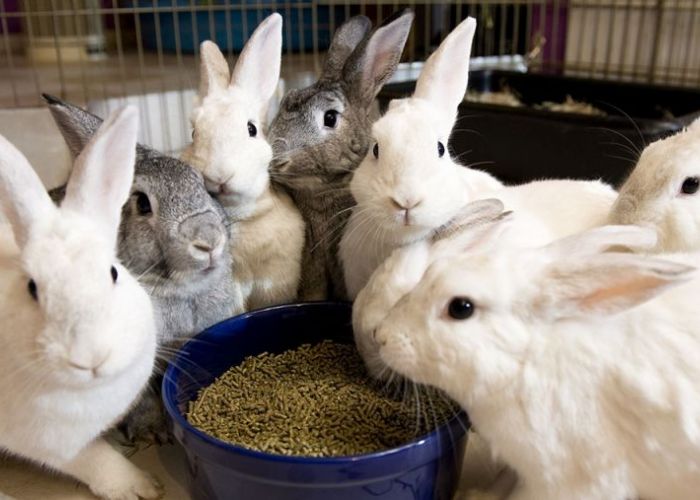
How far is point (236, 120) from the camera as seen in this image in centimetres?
136

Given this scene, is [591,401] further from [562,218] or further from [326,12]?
[326,12]

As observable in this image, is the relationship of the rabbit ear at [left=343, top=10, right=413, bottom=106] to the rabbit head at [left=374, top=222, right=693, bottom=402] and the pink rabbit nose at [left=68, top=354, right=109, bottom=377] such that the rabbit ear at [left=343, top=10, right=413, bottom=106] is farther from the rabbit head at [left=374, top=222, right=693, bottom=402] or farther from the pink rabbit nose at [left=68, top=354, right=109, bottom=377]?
the pink rabbit nose at [left=68, top=354, right=109, bottom=377]

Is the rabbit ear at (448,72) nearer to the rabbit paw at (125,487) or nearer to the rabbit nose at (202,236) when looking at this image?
the rabbit nose at (202,236)

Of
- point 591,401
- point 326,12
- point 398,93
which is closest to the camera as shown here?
point 591,401

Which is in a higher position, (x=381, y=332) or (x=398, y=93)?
(x=398, y=93)

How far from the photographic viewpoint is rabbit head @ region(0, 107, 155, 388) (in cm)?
94

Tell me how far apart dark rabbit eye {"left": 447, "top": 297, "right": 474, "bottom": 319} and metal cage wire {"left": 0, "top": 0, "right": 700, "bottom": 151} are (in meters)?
1.83

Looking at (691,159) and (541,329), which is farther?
(691,159)

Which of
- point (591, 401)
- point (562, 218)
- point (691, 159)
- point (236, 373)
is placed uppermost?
point (691, 159)

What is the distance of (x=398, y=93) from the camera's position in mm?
2311

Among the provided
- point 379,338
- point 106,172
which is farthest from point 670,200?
point 106,172

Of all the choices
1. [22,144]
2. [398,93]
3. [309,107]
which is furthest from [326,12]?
[309,107]

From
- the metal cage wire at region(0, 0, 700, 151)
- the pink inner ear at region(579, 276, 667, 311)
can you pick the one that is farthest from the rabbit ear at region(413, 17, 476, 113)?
the metal cage wire at region(0, 0, 700, 151)

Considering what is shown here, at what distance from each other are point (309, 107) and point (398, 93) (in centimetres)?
89
